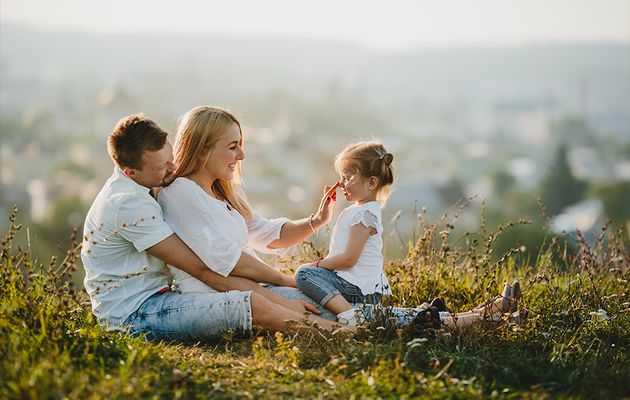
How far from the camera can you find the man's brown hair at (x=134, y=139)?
3416mm

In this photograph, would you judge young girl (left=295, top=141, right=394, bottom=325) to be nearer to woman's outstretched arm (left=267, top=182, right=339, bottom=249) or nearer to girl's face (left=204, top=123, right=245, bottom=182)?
woman's outstretched arm (left=267, top=182, right=339, bottom=249)

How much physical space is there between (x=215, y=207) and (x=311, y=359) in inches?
39.1

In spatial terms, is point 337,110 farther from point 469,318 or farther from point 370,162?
point 469,318

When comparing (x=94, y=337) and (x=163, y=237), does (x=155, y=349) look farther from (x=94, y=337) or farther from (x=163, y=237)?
(x=163, y=237)

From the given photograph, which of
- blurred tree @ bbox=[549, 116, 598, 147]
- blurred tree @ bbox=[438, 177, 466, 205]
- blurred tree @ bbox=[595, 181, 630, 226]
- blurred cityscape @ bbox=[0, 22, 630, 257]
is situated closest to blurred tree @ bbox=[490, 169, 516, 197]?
blurred cityscape @ bbox=[0, 22, 630, 257]

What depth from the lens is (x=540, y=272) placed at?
14.0ft

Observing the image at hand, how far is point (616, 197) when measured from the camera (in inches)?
2344

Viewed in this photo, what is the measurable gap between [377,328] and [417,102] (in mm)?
157036

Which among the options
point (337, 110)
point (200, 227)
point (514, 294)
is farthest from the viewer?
point (337, 110)

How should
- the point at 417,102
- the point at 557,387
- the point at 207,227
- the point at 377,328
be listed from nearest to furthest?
1. the point at 557,387
2. the point at 377,328
3. the point at 207,227
4. the point at 417,102

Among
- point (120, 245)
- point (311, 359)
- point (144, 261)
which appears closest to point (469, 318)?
point (311, 359)

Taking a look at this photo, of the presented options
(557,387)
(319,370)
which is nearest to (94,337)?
(319,370)

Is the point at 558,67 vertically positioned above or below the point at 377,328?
above

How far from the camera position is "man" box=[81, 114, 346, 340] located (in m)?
3.39
